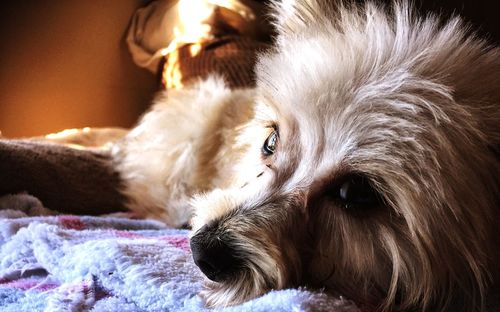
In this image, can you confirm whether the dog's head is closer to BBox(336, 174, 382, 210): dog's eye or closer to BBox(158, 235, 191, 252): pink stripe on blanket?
BBox(336, 174, 382, 210): dog's eye

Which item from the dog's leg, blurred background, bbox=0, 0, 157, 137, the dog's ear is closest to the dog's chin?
the dog's ear

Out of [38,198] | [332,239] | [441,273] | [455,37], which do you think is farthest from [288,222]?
[38,198]

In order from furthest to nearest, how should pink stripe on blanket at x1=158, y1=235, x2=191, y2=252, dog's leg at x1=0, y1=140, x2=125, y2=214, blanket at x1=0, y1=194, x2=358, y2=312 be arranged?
dog's leg at x1=0, y1=140, x2=125, y2=214 → pink stripe on blanket at x1=158, y1=235, x2=191, y2=252 → blanket at x1=0, y1=194, x2=358, y2=312

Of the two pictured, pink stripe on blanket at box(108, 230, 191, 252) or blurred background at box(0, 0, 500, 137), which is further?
blurred background at box(0, 0, 500, 137)

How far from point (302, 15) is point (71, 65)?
1236mm

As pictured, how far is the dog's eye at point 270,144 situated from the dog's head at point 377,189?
0.26ft

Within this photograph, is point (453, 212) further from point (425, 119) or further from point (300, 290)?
point (300, 290)

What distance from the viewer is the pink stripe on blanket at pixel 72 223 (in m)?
1.36

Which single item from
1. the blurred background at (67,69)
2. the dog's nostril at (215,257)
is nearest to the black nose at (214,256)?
the dog's nostril at (215,257)

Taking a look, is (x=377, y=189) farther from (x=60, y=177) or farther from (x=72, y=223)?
(x=60, y=177)

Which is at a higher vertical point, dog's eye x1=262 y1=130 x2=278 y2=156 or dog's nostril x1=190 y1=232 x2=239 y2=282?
dog's eye x1=262 y1=130 x2=278 y2=156

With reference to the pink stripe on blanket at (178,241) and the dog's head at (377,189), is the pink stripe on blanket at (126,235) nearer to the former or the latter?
the pink stripe on blanket at (178,241)

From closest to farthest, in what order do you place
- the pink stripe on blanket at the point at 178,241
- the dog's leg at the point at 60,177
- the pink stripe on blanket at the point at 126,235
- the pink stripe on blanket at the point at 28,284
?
the pink stripe on blanket at the point at 28,284 < the pink stripe on blanket at the point at 178,241 < the pink stripe on blanket at the point at 126,235 < the dog's leg at the point at 60,177

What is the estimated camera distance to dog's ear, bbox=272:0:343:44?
1221mm
